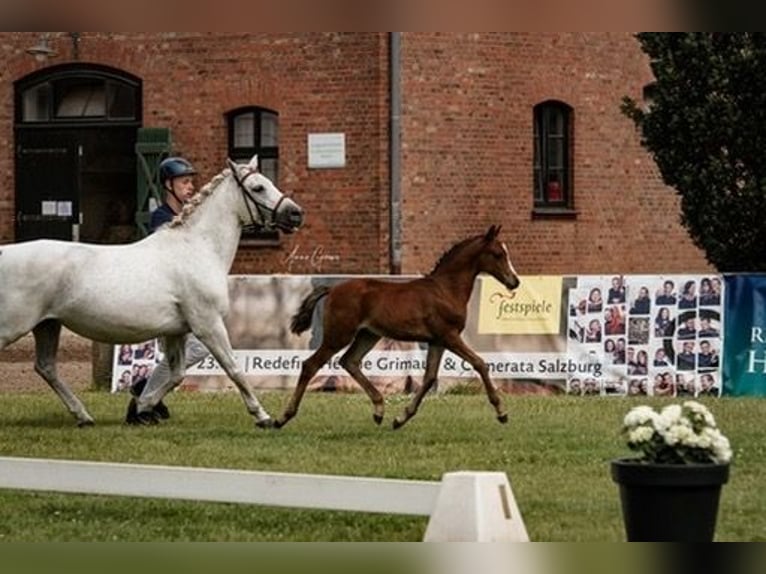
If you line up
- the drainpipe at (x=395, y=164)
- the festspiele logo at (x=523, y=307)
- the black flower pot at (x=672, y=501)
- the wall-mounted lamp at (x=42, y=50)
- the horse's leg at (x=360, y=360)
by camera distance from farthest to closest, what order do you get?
the wall-mounted lamp at (x=42, y=50) → the drainpipe at (x=395, y=164) → the festspiele logo at (x=523, y=307) → the horse's leg at (x=360, y=360) → the black flower pot at (x=672, y=501)

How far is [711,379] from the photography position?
775 inches

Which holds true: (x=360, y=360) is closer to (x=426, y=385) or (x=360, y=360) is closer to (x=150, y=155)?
(x=426, y=385)

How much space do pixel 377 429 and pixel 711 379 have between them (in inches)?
218

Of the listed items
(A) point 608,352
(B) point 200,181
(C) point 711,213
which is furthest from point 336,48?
(A) point 608,352

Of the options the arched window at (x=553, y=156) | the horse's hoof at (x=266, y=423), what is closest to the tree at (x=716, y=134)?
the arched window at (x=553, y=156)

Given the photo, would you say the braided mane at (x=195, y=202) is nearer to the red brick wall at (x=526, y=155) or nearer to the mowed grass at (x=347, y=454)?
the mowed grass at (x=347, y=454)

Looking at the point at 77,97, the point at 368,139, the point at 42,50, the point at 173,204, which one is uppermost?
the point at 42,50

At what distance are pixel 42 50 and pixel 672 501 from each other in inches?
770

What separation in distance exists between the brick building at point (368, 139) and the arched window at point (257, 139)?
0.03m

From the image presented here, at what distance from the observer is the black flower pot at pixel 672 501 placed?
920 cm

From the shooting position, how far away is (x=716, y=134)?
22.6 m

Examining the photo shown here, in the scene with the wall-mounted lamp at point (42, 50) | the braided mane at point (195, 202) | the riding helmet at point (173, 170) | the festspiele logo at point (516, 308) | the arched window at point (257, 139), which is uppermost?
the wall-mounted lamp at point (42, 50)

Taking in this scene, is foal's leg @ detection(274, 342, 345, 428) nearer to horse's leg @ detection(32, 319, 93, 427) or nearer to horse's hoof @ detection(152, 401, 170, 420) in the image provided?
horse's hoof @ detection(152, 401, 170, 420)

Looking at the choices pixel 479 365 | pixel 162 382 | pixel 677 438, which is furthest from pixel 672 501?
pixel 162 382
